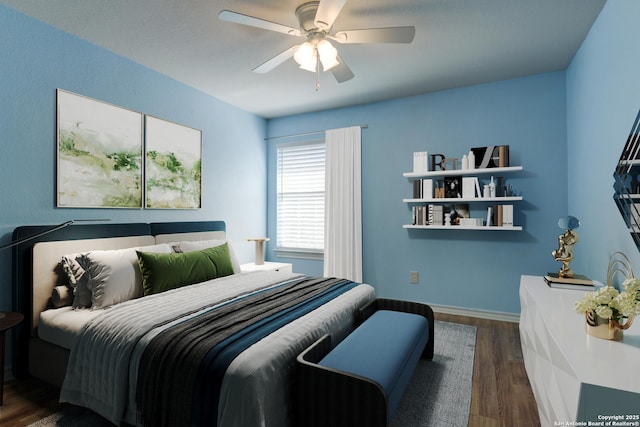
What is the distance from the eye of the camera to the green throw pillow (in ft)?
7.95

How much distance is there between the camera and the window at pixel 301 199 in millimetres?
4539

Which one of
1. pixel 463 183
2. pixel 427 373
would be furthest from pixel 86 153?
pixel 463 183

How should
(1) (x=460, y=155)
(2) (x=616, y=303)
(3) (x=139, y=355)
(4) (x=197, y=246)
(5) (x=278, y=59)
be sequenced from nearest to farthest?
(2) (x=616, y=303)
(3) (x=139, y=355)
(5) (x=278, y=59)
(4) (x=197, y=246)
(1) (x=460, y=155)

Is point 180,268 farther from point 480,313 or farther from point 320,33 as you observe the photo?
point 480,313

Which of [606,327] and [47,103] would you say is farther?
[47,103]

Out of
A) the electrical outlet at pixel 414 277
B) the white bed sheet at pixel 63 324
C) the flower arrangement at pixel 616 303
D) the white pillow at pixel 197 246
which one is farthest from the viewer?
the electrical outlet at pixel 414 277

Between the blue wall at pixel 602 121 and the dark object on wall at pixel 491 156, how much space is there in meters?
0.55

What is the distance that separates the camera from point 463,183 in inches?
135

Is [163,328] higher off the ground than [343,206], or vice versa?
[343,206]

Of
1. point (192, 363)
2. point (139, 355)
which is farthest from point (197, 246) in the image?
point (192, 363)

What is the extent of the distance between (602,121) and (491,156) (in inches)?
43.0

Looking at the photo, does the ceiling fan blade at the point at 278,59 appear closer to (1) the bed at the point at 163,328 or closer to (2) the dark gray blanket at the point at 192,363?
(1) the bed at the point at 163,328

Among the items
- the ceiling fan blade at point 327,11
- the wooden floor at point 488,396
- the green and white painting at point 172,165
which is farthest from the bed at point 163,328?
the ceiling fan blade at point 327,11

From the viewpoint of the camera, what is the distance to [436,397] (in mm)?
2057
